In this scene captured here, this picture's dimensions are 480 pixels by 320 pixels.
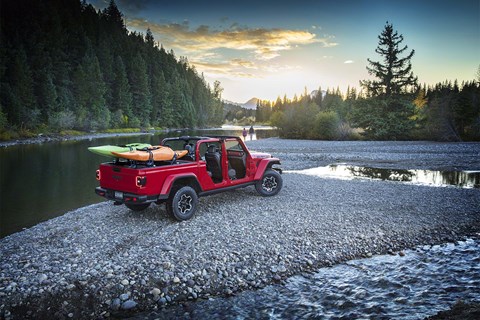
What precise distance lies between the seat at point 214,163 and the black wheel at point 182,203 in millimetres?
1420

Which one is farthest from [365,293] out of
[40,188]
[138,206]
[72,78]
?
[72,78]

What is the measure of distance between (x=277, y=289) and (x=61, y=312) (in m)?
3.77

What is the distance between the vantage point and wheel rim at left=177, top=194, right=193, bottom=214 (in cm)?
864

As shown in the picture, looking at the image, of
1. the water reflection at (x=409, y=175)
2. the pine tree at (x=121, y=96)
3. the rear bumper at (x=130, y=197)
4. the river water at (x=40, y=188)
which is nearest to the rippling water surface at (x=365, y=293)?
the rear bumper at (x=130, y=197)

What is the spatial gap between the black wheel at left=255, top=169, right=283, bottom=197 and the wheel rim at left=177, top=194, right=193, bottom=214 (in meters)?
3.23

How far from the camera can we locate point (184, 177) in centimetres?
852

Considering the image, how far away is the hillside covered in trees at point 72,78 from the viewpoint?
1788 inches

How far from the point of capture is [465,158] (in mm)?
22750

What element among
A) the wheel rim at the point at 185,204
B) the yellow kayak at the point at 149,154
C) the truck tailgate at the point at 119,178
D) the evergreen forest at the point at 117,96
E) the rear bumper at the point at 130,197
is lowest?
the wheel rim at the point at 185,204

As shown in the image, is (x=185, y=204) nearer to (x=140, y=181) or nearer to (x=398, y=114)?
(x=140, y=181)

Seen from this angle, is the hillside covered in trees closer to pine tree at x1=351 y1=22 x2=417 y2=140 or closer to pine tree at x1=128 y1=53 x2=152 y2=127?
pine tree at x1=128 y1=53 x2=152 y2=127

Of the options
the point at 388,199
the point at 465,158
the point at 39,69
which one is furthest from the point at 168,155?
the point at 39,69

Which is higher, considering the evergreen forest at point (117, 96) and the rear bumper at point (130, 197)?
the evergreen forest at point (117, 96)

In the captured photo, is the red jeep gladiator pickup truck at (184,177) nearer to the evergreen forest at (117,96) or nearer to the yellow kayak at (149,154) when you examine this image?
the yellow kayak at (149,154)
